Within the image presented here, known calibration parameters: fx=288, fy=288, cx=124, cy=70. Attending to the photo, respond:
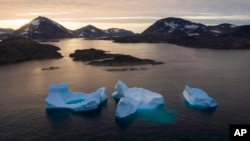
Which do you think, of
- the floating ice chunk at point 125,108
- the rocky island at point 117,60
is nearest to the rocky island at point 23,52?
the rocky island at point 117,60

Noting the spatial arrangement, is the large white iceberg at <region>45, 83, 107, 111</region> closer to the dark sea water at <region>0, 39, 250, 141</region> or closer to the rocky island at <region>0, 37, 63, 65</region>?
the dark sea water at <region>0, 39, 250, 141</region>

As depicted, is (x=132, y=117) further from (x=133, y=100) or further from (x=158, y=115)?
(x=133, y=100)

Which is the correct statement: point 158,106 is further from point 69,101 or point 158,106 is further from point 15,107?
point 15,107

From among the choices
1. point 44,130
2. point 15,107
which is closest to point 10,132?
point 44,130

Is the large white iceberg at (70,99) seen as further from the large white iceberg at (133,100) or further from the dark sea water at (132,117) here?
the large white iceberg at (133,100)

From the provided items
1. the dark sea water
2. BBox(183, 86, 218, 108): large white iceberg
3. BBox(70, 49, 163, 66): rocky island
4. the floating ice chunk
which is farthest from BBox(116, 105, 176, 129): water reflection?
BBox(70, 49, 163, 66): rocky island

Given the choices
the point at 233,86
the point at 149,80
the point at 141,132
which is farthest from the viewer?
the point at 149,80
